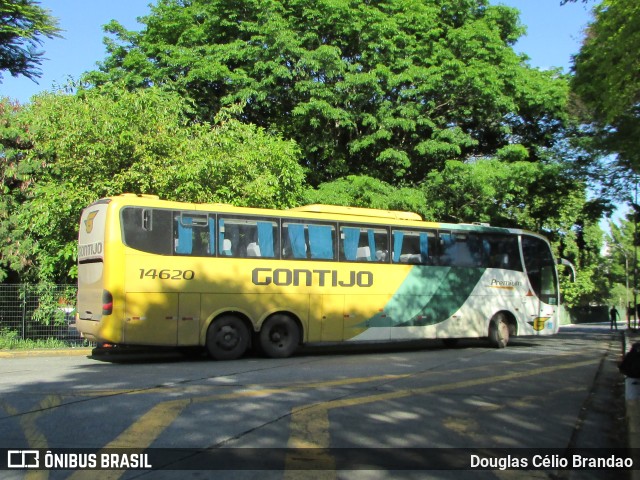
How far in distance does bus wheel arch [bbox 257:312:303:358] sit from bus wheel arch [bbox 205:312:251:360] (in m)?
0.41

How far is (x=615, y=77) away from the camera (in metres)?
11.9

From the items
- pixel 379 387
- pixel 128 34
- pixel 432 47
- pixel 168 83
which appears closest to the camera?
pixel 379 387

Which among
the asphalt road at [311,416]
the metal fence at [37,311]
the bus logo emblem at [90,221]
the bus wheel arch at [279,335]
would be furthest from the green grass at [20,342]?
the bus wheel arch at [279,335]

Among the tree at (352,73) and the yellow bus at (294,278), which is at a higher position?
the tree at (352,73)

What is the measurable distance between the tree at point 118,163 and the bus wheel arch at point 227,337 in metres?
3.96

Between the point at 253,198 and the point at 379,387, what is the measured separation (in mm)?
8766

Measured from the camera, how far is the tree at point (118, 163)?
50.4 feet

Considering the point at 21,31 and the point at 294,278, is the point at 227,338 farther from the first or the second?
the point at 21,31

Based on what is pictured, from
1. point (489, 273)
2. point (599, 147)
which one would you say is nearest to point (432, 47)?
point (599, 147)

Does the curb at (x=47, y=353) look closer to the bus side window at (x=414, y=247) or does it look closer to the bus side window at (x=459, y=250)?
the bus side window at (x=414, y=247)

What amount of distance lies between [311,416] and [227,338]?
6720 millimetres

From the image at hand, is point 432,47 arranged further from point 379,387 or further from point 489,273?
point 379,387

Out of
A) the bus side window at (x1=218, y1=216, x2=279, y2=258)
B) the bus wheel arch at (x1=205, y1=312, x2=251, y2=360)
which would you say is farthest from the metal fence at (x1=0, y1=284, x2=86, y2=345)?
the bus side window at (x1=218, y1=216, x2=279, y2=258)

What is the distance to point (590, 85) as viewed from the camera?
15266 mm
